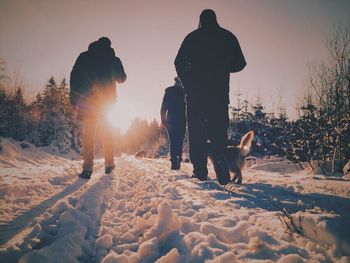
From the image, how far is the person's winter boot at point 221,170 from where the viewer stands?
143 inches

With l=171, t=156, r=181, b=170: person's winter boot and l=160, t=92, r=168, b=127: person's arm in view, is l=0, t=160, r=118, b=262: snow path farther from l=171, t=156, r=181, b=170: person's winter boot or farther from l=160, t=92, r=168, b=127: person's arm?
l=160, t=92, r=168, b=127: person's arm

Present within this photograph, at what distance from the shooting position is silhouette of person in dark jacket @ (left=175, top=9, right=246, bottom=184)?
3859mm

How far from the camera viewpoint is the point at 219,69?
387 centimetres

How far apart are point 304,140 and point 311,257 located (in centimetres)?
655

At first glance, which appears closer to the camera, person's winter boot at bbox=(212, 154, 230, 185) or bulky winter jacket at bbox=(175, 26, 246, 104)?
person's winter boot at bbox=(212, 154, 230, 185)

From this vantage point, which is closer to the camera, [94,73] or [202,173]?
[202,173]

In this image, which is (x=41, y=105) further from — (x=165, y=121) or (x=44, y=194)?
(x=44, y=194)

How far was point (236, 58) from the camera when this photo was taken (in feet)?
13.2

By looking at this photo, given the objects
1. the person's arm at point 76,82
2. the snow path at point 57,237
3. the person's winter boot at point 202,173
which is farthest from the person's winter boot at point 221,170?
the person's arm at point 76,82

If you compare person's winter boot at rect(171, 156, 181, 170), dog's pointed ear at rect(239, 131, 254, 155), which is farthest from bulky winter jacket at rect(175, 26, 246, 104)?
person's winter boot at rect(171, 156, 181, 170)

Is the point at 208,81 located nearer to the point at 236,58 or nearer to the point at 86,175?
the point at 236,58

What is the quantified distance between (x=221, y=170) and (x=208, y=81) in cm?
128

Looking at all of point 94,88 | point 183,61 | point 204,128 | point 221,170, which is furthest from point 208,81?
point 94,88

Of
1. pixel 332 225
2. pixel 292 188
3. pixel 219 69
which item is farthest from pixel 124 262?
pixel 219 69
